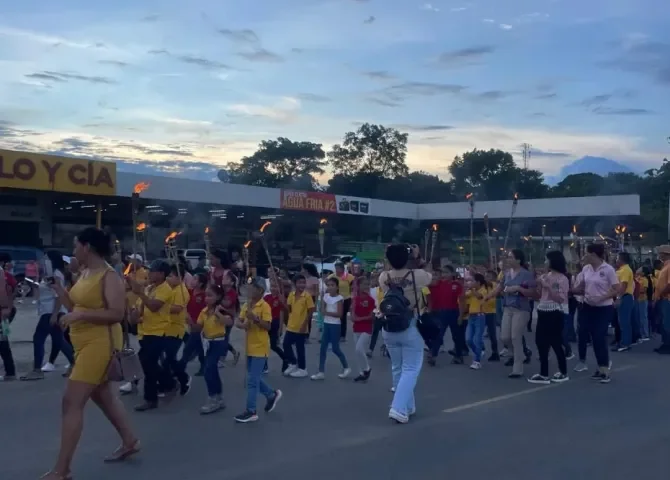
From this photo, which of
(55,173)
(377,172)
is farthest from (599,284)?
(377,172)

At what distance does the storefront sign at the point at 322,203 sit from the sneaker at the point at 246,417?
31.3 m

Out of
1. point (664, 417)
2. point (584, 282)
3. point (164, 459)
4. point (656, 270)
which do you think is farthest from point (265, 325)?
point (656, 270)

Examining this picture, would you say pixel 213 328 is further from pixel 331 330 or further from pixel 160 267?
pixel 331 330

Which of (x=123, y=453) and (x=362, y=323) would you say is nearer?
(x=123, y=453)

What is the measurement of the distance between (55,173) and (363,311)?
21.3 metres

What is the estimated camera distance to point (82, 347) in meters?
6.06

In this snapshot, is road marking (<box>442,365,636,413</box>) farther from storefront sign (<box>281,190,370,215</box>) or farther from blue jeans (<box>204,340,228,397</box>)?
storefront sign (<box>281,190,370,215</box>)

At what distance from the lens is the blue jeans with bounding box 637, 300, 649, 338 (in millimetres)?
16547

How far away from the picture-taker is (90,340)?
6.03 meters

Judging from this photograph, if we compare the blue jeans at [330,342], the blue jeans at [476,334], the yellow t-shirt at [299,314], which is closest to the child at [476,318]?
the blue jeans at [476,334]

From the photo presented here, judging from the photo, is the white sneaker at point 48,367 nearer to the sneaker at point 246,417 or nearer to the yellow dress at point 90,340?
the sneaker at point 246,417

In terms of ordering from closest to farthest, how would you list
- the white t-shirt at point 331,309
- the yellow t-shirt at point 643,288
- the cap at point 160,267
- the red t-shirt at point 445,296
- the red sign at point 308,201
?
the cap at point 160,267
the white t-shirt at point 331,309
the red t-shirt at point 445,296
the yellow t-shirt at point 643,288
the red sign at point 308,201

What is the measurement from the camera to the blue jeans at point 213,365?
8617 mm

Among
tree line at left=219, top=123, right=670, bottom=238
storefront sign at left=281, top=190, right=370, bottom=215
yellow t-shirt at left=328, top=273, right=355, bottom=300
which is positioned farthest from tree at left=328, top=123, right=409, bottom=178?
yellow t-shirt at left=328, top=273, right=355, bottom=300
